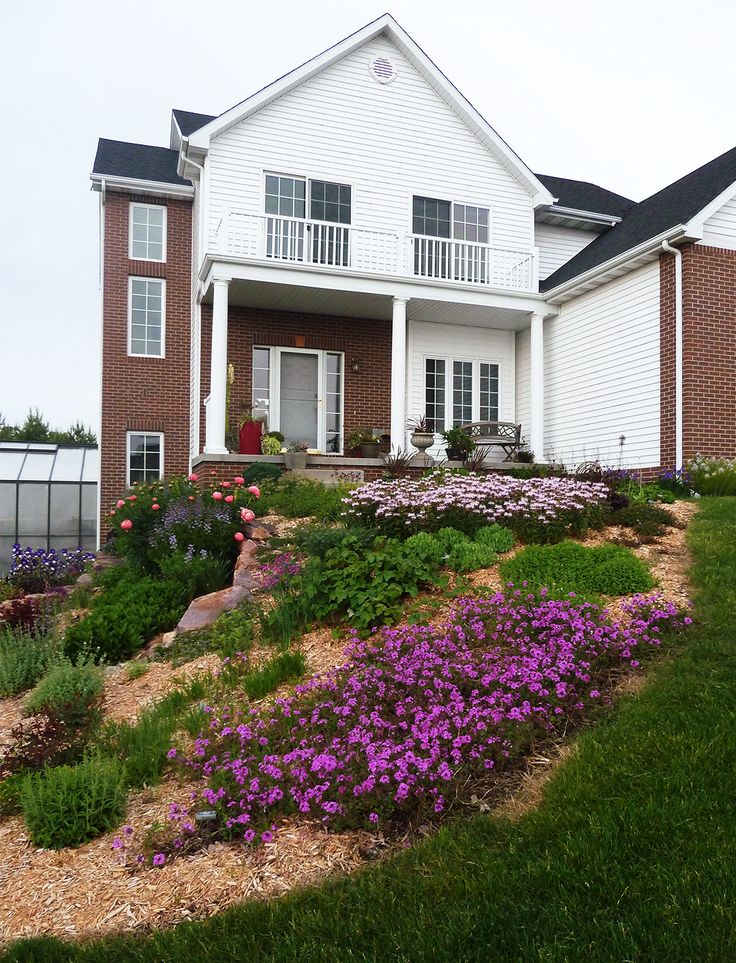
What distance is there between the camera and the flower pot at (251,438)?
42.8ft

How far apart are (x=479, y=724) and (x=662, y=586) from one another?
8.74 ft

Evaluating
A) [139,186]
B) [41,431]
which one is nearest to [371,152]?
[139,186]

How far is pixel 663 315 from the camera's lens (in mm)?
12188

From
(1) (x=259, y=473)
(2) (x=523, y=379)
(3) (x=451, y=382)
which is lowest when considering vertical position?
(1) (x=259, y=473)

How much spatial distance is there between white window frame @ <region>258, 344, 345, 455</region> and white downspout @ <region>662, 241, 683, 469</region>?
249 inches

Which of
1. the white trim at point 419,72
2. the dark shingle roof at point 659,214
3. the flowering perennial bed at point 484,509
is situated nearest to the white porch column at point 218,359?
the white trim at point 419,72

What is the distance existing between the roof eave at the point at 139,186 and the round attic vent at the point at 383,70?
4404mm

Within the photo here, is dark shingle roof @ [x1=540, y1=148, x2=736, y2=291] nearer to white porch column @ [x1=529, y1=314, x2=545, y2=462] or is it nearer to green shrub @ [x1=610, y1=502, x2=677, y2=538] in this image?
white porch column @ [x1=529, y1=314, x2=545, y2=462]

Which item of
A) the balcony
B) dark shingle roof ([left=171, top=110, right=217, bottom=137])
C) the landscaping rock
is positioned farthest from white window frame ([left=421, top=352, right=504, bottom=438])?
the landscaping rock

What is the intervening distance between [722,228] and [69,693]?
11681 mm

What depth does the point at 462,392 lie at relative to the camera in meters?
15.9

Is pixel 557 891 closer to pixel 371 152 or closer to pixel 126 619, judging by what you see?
pixel 126 619

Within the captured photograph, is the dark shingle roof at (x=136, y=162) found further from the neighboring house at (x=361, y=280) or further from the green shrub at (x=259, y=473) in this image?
the green shrub at (x=259, y=473)

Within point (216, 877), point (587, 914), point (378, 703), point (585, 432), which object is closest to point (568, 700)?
point (378, 703)
